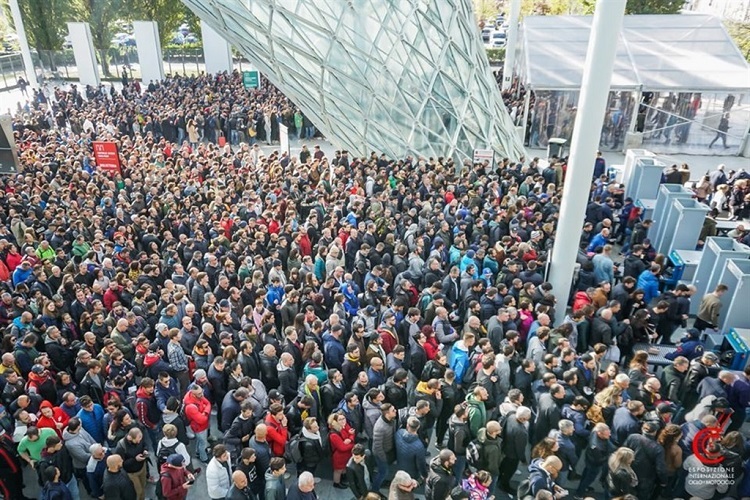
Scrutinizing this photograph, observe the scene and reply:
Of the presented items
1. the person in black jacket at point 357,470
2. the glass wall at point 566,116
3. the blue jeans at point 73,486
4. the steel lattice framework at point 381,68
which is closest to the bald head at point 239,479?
the person in black jacket at point 357,470

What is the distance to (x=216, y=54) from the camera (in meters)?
35.8

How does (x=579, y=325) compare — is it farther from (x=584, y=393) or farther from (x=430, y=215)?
(x=430, y=215)

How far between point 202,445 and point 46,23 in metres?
44.0

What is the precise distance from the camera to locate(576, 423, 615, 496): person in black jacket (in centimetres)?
709

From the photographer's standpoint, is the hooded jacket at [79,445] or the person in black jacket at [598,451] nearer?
the person in black jacket at [598,451]

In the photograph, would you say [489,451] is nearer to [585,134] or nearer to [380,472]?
[380,472]

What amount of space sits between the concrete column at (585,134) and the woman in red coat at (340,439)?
5.58 meters

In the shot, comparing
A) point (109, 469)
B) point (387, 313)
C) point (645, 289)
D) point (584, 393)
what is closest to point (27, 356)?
point (109, 469)

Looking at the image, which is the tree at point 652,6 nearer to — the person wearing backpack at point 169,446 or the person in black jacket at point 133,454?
the person wearing backpack at point 169,446

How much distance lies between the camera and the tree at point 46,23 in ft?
135

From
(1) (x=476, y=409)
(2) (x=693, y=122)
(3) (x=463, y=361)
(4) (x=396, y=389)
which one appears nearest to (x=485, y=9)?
(2) (x=693, y=122)

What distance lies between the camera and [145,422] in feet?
26.5

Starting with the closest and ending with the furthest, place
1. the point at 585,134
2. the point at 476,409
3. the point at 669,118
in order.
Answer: the point at 476,409, the point at 585,134, the point at 669,118

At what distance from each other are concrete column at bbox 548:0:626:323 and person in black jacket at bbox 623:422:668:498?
14.4 feet
